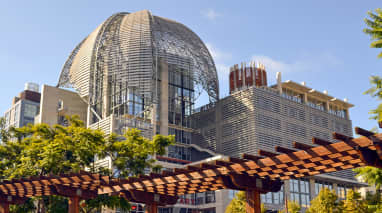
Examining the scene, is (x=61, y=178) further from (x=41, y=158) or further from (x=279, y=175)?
(x=41, y=158)

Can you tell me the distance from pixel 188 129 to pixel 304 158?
63125 mm

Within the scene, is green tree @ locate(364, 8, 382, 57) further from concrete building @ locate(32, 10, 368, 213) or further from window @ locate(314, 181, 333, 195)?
window @ locate(314, 181, 333, 195)

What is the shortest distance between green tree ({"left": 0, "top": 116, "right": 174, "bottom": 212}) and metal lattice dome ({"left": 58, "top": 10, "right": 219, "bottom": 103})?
113 ft

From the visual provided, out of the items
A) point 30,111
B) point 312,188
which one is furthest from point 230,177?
point 30,111

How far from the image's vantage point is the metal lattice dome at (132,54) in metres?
65.4

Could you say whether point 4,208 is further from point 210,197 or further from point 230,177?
point 210,197

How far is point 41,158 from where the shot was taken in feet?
98.4

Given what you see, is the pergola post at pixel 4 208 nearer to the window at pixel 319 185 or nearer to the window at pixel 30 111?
the window at pixel 319 185

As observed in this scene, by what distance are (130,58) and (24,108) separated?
66.0m

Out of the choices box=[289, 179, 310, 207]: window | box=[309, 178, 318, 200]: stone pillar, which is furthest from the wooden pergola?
box=[309, 178, 318, 200]: stone pillar

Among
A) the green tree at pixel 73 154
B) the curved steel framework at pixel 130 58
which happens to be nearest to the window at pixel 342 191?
the curved steel framework at pixel 130 58

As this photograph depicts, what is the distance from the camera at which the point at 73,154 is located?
29500mm

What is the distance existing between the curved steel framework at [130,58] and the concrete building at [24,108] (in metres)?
52.5

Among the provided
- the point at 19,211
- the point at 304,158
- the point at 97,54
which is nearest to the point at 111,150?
the point at 19,211
